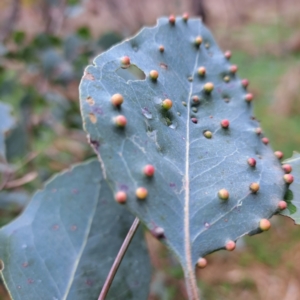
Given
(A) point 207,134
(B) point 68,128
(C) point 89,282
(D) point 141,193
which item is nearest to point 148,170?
(D) point 141,193

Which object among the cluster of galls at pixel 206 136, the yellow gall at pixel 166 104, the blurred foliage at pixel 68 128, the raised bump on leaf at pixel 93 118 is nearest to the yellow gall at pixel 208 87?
the cluster of galls at pixel 206 136

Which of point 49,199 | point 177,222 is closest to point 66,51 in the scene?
point 49,199

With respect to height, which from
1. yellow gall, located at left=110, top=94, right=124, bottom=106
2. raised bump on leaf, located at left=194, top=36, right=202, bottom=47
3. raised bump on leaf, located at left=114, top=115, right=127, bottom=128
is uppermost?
yellow gall, located at left=110, top=94, right=124, bottom=106

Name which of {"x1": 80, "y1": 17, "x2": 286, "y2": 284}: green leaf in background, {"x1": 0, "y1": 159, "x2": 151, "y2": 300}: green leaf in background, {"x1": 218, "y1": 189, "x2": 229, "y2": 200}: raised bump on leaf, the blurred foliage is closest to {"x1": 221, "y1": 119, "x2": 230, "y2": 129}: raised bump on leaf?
{"x1": 80, "y1": 17, "x2": 286, "y2": 284}: green leaf in background

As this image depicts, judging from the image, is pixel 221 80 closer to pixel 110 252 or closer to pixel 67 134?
pixel 110 252

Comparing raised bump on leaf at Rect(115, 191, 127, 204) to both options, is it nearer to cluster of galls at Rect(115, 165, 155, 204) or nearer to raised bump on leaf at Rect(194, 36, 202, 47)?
cluster of galls at Rect(115, 165, 155, 204)

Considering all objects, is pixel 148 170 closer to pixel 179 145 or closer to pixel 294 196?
pixel 179 145

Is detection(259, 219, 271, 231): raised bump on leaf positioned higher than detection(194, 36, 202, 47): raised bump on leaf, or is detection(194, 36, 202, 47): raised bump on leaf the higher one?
detection(194, 36, 202, 47): raised bump on leaf
